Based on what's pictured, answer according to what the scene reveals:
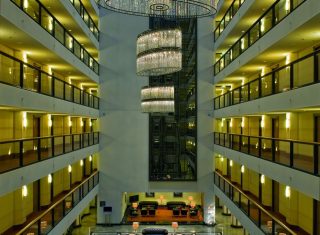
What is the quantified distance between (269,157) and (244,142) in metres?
4.46

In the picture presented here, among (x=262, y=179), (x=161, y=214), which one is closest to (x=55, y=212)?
(x=262, y=179)

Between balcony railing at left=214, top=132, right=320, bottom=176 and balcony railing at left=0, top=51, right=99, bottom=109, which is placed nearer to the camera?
balcony railing at left=214, top=132, right=320, bottom=176

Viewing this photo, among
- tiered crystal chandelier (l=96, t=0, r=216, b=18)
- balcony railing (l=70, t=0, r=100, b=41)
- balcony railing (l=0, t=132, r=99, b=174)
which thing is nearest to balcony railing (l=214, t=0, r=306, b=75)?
tiered crystal chandelier (l=96, t=0, r=216, b=18)

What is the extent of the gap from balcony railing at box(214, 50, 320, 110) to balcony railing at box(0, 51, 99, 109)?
8.44 m

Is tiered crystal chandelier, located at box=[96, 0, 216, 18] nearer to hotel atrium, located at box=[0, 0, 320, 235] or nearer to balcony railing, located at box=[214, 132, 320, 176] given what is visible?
hotel atrium, located at box=[0, 0, 320, 235]

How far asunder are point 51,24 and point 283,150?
1163 centimetres

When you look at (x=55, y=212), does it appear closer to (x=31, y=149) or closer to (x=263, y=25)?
(x=31, y=149)

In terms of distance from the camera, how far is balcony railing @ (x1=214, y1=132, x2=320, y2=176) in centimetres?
1051

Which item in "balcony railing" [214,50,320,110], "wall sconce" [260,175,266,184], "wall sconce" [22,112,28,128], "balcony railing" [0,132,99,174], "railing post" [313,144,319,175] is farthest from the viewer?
"wall sconce" [260,175,266,184]

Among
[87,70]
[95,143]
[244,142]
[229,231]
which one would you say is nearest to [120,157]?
[95,143]

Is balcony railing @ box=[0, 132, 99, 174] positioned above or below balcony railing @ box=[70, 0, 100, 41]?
below

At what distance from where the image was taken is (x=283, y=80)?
13953mm

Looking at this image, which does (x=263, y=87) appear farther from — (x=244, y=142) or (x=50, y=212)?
(x=50, y=212)

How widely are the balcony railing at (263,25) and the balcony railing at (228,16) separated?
208cm
